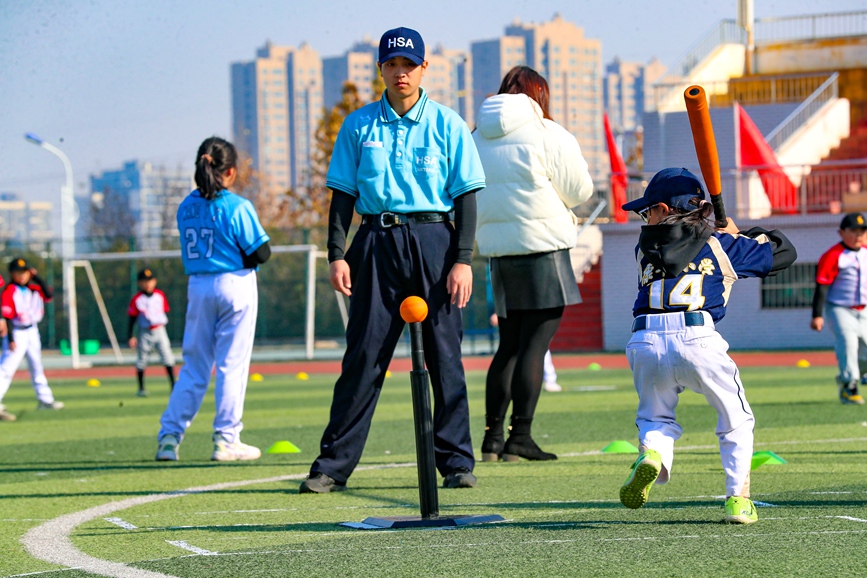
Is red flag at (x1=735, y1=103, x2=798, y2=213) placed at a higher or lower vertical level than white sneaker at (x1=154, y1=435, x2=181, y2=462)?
higher

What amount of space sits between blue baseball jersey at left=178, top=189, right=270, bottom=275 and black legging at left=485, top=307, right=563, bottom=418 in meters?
1.80

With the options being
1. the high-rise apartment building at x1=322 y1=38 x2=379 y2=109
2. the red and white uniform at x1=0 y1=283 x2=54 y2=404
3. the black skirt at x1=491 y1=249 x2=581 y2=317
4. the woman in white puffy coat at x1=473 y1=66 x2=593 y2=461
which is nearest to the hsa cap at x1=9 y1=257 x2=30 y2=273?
the red and white uniform at x1=0 y1=283 x2=54 y2=404

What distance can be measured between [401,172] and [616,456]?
2609mm

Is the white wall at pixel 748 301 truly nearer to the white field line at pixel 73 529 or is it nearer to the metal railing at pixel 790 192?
the metal railing at pixel 790 192

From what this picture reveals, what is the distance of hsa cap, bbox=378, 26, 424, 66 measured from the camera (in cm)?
622

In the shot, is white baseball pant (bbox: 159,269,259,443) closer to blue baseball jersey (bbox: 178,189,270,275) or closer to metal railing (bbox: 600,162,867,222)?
blue baseball jersey (bbox: 178,189,270,275)

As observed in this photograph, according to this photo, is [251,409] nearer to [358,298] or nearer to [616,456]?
[616,456]

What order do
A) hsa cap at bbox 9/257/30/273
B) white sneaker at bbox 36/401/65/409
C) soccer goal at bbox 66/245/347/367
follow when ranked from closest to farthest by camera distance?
1. hsa cap at bbox 9/257/30/273
2. white sneaker at bbox 36/401/65/409
3. soccer goal at bbox 66/245/347/367

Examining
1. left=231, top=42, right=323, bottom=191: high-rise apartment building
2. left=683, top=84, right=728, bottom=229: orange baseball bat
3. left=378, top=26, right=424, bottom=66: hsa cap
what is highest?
left=231, top=42, right=323, bottom=191: high-rise apartment building

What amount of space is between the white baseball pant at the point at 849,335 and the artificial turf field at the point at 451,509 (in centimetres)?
85

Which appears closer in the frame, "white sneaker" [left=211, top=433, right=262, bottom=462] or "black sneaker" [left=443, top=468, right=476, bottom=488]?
"black sneaker" [left=443, top=468, right=476, bottom=488]

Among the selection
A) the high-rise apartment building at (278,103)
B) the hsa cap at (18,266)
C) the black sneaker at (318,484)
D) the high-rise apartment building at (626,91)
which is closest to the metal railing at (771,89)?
the hsa cap at (18,266)

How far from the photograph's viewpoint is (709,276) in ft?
16.6

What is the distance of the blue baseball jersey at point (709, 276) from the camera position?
5055 mm
